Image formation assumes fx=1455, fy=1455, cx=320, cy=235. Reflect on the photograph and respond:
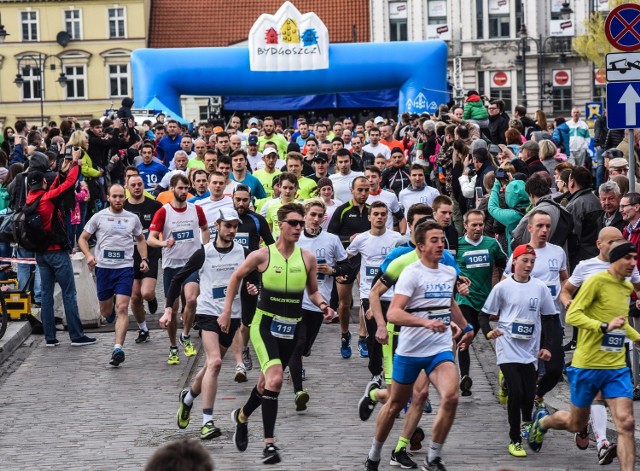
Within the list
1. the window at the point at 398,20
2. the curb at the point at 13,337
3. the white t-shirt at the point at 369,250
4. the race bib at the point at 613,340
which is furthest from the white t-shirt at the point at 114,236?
the window at the point at 398,20

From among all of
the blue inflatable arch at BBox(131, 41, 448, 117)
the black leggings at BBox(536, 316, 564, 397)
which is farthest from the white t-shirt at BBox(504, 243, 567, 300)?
the blue inflatable arch at BBox(131, 41, 448, 117)

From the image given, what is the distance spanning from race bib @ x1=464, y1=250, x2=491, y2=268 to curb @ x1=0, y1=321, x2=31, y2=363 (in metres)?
5.35

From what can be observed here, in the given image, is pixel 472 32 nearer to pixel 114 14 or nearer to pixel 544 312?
pixel 114 14

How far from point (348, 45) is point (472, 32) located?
29409 mm

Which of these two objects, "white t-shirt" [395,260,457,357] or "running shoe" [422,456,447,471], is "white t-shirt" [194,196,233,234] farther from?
"running shoe" [422,456,447,471]

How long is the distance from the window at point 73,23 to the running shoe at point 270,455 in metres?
68.6

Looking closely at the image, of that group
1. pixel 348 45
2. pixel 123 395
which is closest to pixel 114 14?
pixel 348 45

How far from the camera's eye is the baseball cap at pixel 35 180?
51.9ft

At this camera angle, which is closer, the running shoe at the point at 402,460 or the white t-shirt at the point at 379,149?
the running shoe at the point at 402,460

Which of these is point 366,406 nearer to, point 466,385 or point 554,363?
point 554,363

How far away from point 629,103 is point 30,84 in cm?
6717

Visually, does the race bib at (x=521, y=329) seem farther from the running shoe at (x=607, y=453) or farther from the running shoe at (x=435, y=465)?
the running shoe at (x=435, y=465)

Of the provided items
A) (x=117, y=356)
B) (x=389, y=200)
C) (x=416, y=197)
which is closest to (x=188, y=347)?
(x=117, y=356)

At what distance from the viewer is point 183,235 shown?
1522 cm
